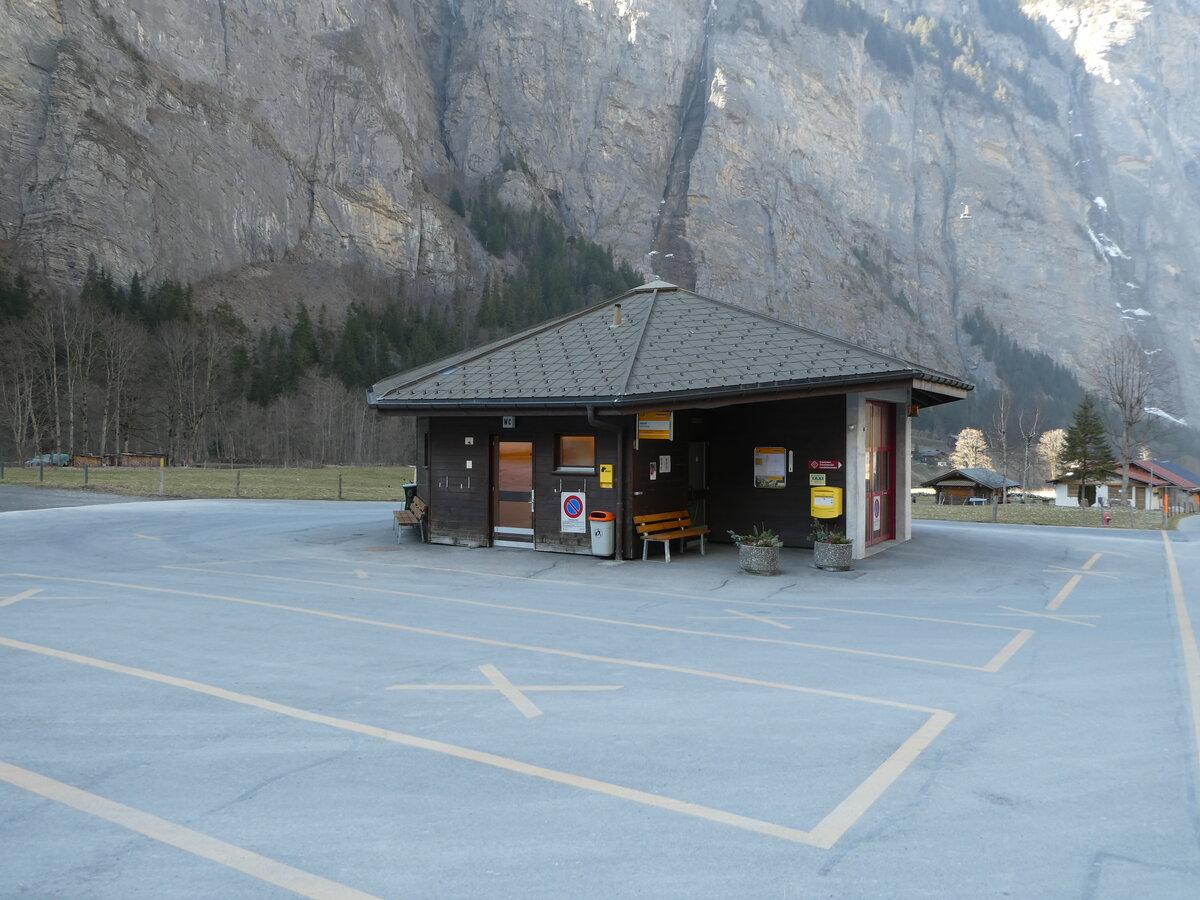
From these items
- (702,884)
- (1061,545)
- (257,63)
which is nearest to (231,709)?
(702,884)

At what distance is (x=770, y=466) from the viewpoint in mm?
17656

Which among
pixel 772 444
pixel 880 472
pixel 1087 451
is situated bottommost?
pixel 880 472

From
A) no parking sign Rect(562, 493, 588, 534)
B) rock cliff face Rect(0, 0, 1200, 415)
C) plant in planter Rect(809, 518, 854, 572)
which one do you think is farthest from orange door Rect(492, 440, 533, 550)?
rock cliff face Rect(0, 0, 1200, 415)

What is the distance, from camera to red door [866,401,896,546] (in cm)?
1805

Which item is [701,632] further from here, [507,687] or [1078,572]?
[1078,572]

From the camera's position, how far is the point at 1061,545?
19.0m

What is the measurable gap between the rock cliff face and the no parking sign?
3054 inches

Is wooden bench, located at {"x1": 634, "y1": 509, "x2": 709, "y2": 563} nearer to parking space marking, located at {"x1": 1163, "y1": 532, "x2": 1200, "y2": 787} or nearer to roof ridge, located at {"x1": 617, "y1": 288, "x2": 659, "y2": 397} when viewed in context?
roof ridge, located at {"x1": 617, "y1": 288, "x2": 659, "y2": 397}

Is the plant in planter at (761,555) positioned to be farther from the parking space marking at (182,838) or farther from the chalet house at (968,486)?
the chalet house at (968,486)

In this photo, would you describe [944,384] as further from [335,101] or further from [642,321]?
[335,101]

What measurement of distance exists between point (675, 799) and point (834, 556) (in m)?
10.2

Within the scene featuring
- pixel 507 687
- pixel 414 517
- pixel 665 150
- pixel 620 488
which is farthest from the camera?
pixel 665 150

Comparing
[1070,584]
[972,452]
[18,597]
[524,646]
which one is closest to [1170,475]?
[972,452]

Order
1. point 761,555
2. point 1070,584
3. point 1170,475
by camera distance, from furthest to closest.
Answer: point 1170,475
point 761,555
point 1070,584
